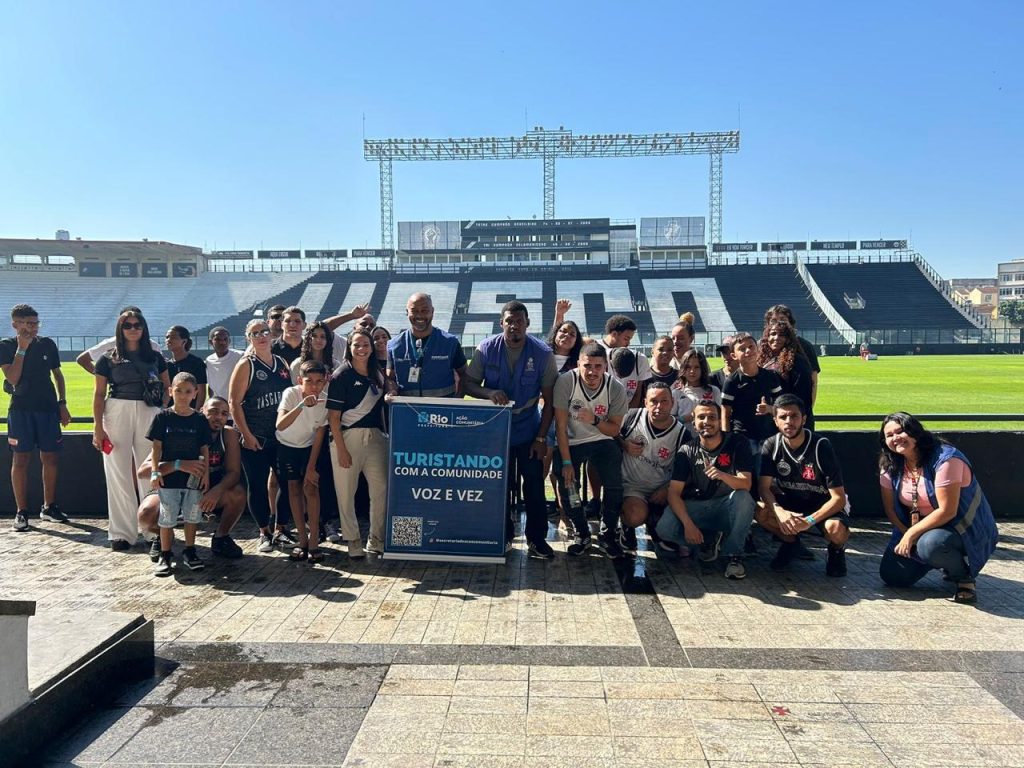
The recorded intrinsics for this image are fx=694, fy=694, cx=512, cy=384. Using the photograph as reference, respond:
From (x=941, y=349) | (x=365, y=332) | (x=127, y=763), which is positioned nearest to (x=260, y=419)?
(x=365, y=332)

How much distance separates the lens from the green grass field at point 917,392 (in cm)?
1476

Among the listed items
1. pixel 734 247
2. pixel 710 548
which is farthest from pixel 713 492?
pixel 734 247

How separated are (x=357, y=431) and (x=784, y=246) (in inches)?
2749

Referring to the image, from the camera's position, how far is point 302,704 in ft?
10.5

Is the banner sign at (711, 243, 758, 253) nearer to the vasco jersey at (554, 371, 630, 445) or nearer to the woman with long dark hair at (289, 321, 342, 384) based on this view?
the vasco jersey at (554, 371, 630, 445)

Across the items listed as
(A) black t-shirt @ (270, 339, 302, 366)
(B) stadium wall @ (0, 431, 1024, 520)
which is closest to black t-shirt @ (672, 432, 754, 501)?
(B) stadium wall @ (0, 431, 1024, 520)

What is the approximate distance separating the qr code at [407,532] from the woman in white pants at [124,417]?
7.37 feet

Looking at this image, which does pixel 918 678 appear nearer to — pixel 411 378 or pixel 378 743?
pixel 378 743

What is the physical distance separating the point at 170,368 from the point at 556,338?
338 cm

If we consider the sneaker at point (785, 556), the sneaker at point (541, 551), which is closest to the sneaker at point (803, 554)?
the sneaker at point (785, 556)

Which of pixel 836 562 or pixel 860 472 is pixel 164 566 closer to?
pixel 836 562

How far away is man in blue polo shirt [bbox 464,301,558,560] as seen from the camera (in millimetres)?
Answer: 5352

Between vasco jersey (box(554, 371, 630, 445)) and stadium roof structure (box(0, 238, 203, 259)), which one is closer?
vasco jersey (box(554, 371, 630, 445))

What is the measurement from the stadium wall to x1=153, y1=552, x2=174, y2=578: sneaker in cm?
215
